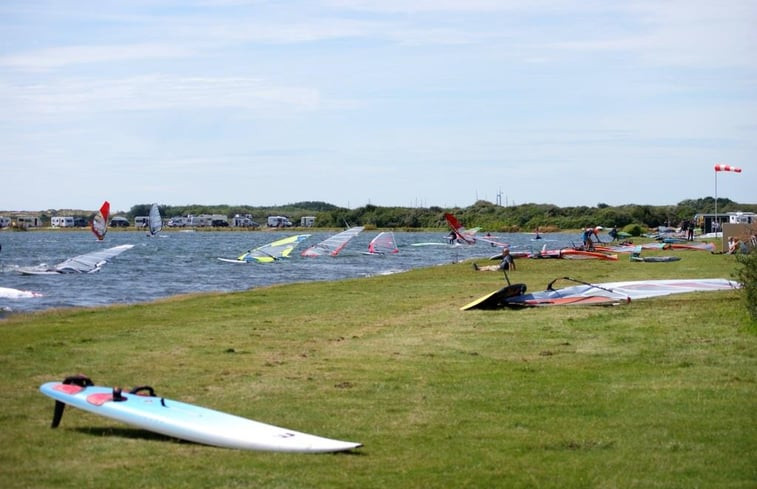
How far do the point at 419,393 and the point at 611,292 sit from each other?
1051 cm

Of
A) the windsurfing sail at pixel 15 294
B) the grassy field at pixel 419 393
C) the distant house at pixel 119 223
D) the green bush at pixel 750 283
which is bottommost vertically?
the windsurfing sail at pixel 15 294

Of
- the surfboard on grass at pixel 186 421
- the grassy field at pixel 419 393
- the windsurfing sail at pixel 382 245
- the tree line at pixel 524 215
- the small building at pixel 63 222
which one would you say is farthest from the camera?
the small building at pixel 63 222

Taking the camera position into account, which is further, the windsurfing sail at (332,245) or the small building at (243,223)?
the small building at (243,223)

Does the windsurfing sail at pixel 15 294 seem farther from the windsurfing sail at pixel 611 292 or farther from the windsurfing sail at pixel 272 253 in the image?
the windsurfing sail at pixel 272 253

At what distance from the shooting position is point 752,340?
13570 millimetres

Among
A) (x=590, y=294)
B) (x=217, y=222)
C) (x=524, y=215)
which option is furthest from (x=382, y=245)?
(x=217, y=222)

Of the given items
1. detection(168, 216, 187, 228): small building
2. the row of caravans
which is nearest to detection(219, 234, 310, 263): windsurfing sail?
the row of caravans

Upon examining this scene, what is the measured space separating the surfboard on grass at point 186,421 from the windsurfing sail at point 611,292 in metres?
11.3

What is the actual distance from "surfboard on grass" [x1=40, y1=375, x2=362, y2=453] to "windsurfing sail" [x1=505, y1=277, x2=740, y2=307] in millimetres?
11310

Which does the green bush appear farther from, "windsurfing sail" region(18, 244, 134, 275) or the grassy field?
"windsurfing sail" region(18, 244, 134, 275)

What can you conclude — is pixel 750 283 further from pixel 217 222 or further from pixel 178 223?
pixel 178 223

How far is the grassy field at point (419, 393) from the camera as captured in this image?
7445mm

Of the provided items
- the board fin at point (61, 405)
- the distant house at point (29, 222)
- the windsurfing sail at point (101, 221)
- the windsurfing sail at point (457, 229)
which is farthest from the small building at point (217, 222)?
the board fin at point (61, 405)

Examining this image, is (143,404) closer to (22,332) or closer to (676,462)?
(676,462)
